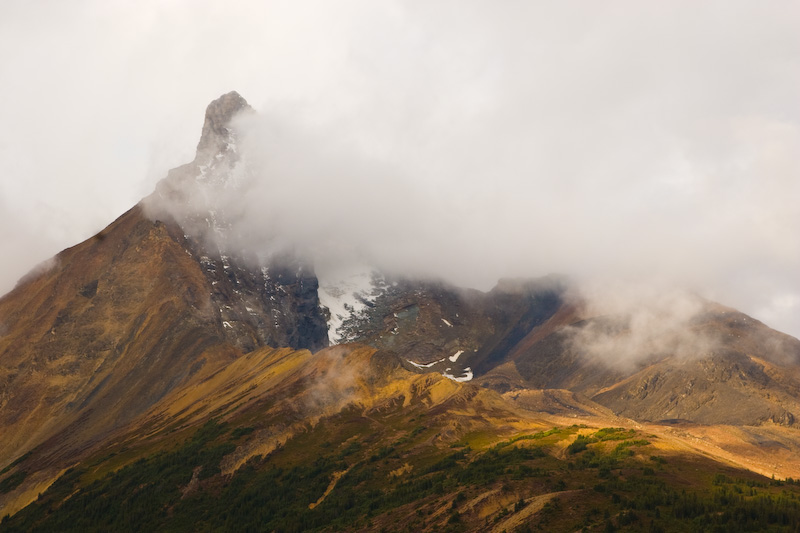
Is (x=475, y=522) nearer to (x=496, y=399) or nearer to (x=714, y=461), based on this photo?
(x=714, y=461)

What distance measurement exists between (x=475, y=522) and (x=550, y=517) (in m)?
13.1

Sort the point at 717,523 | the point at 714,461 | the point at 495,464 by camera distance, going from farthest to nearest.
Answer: the point at 495,464 → the point at 714,461 → the point at 717,523

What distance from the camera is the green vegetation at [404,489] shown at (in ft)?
260

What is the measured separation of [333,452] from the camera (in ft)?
528

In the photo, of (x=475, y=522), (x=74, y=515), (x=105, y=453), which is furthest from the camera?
(x=105, y=453)

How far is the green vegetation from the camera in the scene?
79.3 metres

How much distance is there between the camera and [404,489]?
125 meters

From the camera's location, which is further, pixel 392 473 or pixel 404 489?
pixel 392 473

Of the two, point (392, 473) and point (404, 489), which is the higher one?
point (392, 473)

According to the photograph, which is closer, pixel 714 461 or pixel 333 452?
pixel 714 461

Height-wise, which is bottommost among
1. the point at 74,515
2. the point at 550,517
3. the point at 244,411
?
the point at 74,515

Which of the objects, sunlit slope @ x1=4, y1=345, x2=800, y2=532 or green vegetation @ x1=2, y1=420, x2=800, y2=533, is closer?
green vegetation @ x1=2, y1=420, x2=800, y2=533

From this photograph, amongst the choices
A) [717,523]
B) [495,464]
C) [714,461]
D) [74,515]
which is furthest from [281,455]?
[717,523]

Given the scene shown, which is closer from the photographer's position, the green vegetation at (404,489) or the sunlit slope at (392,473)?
the green vegetation at (404,489)
